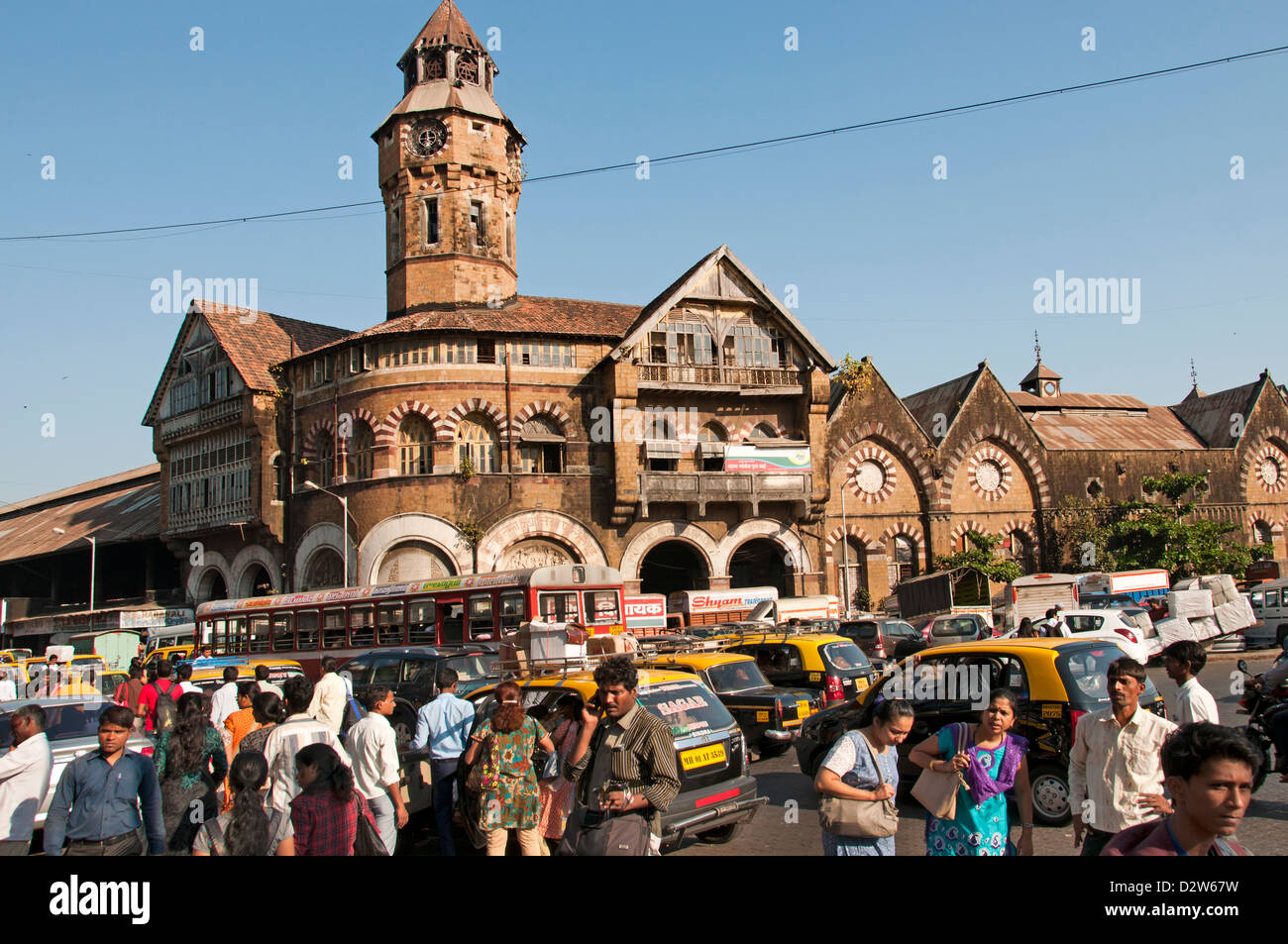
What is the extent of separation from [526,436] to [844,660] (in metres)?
23.0

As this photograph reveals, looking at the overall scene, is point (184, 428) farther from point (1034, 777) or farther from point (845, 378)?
point (1034, 777)

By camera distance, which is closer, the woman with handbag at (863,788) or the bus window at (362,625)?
the woman with handbag at (863,788)

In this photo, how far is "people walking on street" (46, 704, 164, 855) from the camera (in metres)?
6.37

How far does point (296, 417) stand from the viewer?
41.2 meters

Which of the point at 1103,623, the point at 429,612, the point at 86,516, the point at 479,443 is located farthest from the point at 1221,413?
the point at 86,516

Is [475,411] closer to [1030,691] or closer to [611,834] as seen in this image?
[1030,691]

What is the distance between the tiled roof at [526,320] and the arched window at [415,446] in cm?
353

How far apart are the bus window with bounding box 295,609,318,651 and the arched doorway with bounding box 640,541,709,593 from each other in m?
15.5

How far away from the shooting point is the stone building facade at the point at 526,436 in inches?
1474

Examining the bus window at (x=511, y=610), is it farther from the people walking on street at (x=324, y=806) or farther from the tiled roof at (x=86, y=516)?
the tiled roof at (x=86, y=516)

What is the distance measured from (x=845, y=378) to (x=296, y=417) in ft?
77.9

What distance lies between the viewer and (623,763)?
19.4 feet

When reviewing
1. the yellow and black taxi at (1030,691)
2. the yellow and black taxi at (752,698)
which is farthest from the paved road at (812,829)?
the yellow and black taxi at (752,698)
